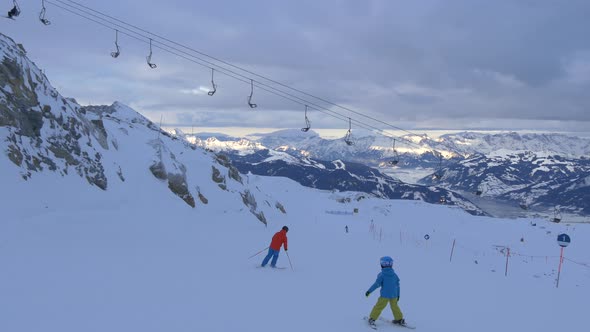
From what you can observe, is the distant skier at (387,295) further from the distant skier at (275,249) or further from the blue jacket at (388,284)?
the distant skier at (275,249)

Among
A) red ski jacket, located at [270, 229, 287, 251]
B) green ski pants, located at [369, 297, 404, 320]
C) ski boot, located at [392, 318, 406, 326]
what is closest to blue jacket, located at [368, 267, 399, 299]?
green ski pants, located at [369, 297, 404, 320]

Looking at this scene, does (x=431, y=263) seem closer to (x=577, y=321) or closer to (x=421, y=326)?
(x=577, y=321)

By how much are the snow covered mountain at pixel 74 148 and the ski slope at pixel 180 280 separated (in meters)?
0.69

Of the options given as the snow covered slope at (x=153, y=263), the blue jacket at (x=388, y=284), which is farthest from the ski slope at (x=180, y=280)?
the blue jacket at (x=388, y=284)

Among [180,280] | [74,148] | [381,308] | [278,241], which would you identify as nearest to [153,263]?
[180,280]

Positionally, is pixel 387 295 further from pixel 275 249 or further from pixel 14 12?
pixel 14 12

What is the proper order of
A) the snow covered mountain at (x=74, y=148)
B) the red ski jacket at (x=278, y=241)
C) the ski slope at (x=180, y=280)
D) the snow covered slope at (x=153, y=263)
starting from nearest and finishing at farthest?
the ski slope at (x=180, y=280) < the snow covered slope at (x=153, y=263) < the red ski jacket at (x=278, y=241) < the snow covered mountain at (x=74, y=148)

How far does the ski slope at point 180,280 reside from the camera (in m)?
10.1

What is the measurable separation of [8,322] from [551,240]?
283ft

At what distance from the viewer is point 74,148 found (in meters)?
21.7

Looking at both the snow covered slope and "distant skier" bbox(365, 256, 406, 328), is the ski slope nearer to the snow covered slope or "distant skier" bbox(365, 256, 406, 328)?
the snow covered slope

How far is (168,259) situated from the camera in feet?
52.6

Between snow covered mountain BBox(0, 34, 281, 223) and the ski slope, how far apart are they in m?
0.69

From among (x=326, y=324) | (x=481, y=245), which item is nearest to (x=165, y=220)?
(x=326, y=324)
